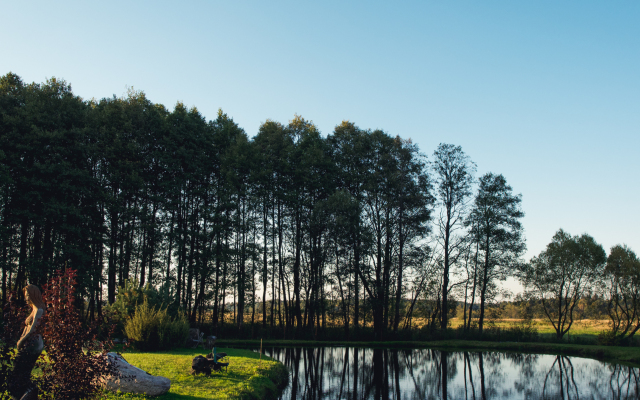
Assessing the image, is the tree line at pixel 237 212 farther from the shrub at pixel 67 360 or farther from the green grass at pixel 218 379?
the shrub at pixel 67 360

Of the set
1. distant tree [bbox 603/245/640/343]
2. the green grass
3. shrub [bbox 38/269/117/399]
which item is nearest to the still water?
the green grass

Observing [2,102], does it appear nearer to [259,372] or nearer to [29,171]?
[29,171]

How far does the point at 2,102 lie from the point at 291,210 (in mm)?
24262

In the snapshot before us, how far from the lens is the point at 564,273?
4197 cm

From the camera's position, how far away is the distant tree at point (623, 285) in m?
37.7

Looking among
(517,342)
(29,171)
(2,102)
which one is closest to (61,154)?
(29,171)

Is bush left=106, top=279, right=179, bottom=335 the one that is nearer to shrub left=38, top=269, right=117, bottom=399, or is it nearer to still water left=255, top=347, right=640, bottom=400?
still water left=255, top=347, right=640, bottom=400

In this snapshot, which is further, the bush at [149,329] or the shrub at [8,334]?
the bush at [149,329]

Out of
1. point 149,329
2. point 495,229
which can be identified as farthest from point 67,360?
point 495,229

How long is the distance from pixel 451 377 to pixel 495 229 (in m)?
25.6

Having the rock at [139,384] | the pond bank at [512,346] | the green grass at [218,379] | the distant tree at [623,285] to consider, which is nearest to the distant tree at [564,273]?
the distant tree at [623,285]

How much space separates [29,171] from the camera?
94.5 feet

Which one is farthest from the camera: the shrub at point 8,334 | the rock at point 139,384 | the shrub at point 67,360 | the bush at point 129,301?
the bush at point 129,301

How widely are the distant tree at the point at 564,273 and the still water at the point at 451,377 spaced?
15.2m
